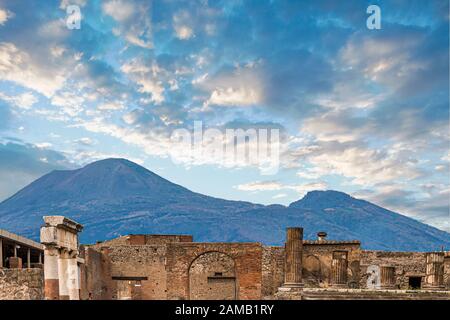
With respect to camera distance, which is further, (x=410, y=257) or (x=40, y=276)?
(x=410, y=257)

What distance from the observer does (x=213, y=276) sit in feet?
110

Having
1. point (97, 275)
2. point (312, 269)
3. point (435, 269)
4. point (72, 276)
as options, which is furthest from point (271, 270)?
point (72, 276)

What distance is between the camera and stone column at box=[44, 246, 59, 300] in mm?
18547

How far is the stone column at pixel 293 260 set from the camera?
2525 cm

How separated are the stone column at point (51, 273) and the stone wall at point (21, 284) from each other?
0.61 metres

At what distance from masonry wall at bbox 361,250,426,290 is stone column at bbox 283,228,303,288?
642 cm

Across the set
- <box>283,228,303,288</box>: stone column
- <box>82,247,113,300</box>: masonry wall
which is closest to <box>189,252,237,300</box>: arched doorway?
<box>82,247,113,300</box>: masonry wall

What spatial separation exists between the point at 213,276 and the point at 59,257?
15633 mm

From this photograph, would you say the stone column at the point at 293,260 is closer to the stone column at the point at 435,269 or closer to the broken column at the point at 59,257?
the stone column at the point at 435,269
